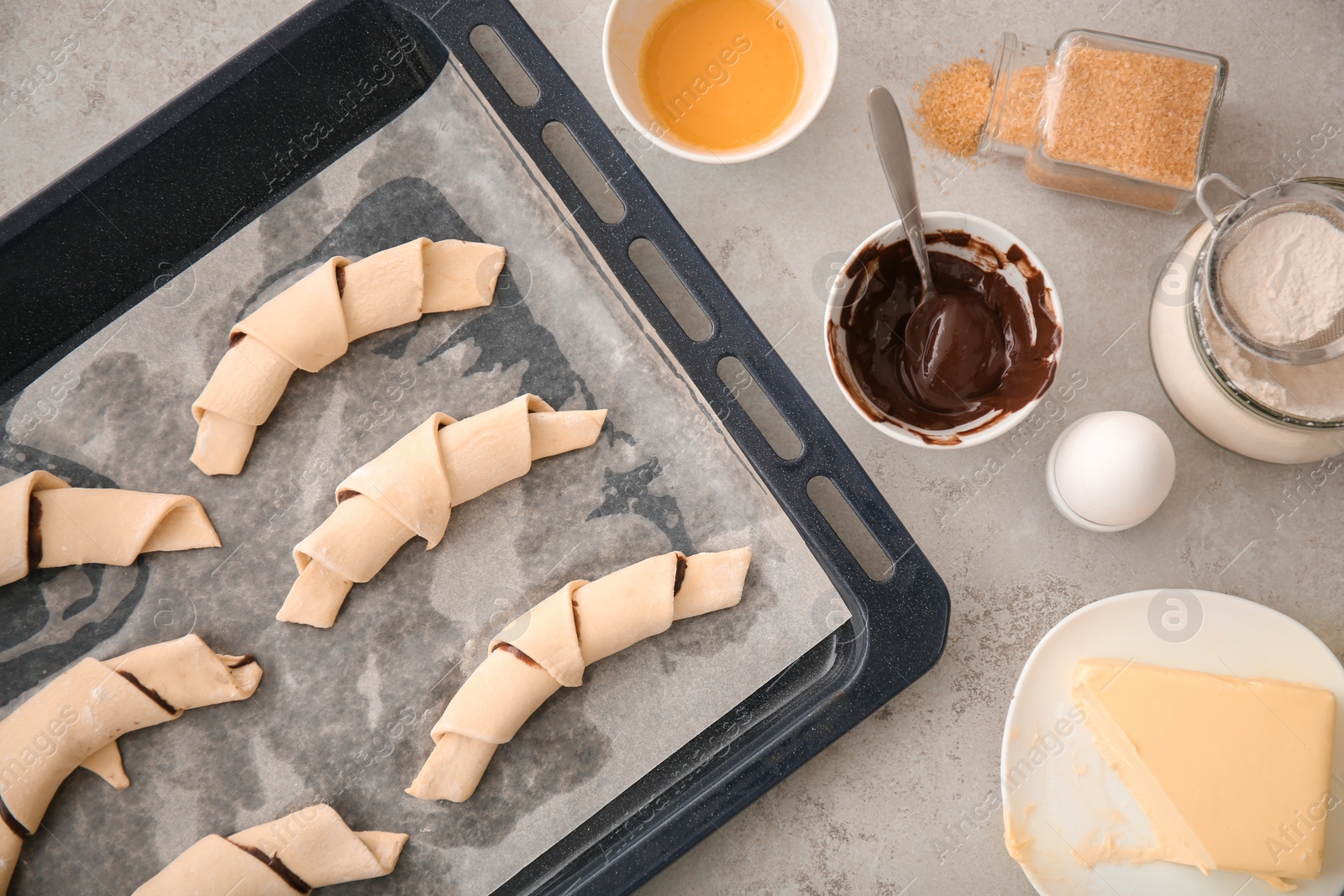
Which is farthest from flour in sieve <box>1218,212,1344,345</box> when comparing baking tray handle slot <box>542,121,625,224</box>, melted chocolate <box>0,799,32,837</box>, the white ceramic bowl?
melted chocolate <box>0,799,32,837</box>

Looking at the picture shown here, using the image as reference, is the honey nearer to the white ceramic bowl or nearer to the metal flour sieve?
the white ceramic bowl

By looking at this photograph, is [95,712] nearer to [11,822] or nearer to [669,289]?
[11,822]

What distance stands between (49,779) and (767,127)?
1.35 metres

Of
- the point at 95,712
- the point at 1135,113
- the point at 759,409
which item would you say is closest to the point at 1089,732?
the point at 759,409

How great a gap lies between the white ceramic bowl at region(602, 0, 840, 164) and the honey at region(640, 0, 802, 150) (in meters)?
0.02

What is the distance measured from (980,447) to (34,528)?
1.36 metres

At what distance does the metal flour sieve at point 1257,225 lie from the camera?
98 centimetres

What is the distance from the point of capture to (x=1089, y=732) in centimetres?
111

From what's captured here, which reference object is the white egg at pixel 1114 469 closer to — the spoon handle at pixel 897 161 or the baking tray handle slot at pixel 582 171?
→ the spoon handle at pixel 897 161

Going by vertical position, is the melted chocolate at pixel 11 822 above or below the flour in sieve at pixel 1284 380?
above

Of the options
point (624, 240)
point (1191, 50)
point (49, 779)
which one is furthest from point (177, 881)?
point (1191, 50)

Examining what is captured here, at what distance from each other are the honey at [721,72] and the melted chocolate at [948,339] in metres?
0.29

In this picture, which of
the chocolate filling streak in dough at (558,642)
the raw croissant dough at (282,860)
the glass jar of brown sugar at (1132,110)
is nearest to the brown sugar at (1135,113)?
the glass jar of brown sugar at (1132,110)

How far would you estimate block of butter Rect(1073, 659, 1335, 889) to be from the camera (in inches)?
41.3
